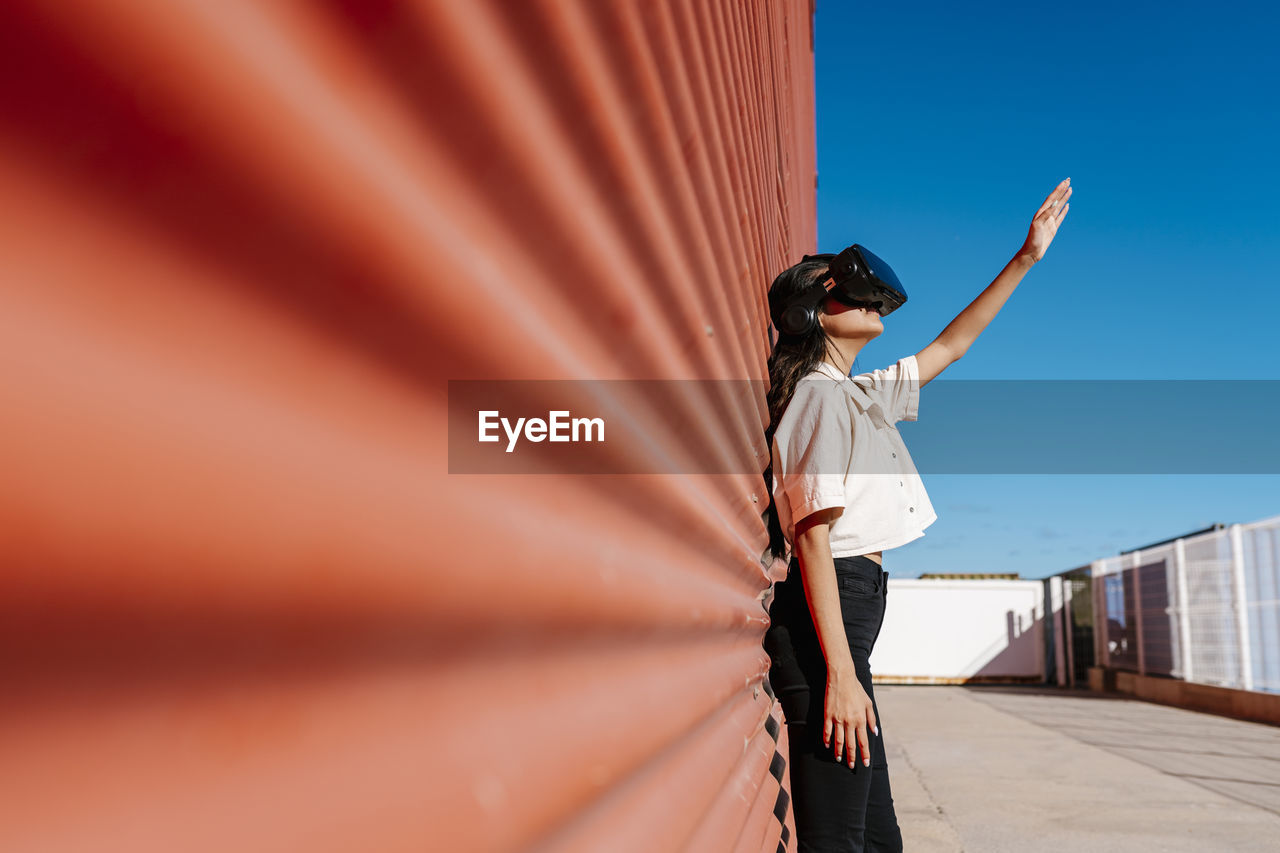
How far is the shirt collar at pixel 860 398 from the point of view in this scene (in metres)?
1.91

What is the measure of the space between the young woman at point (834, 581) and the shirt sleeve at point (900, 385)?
0.24 meters

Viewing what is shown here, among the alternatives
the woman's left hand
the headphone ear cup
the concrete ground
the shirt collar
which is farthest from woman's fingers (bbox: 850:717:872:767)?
the concrete ground

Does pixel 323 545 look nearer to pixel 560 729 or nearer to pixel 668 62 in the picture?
pixel 560 729

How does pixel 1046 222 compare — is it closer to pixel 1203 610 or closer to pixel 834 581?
pixel 834 581

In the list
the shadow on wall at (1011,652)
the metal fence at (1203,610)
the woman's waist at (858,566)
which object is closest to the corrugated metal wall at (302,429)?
the woman's waist at (858,566)

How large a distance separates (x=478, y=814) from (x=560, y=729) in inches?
6.4

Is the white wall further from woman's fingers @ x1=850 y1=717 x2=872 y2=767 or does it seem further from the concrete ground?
woman's fingers @ x1=850 y1=717 x2=872 y2=767

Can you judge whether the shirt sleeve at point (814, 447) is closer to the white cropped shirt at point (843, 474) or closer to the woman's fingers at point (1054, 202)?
the white cropped shirt at point (843, 474)

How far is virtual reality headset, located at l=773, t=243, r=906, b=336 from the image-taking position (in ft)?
6.50

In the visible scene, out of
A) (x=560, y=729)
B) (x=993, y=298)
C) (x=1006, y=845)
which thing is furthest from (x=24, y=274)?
(x=1006, y=845)

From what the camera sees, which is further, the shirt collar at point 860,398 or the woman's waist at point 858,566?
the shirt collar at point 860,398

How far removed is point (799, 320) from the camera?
2.00 m

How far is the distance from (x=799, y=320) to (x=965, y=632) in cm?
2151

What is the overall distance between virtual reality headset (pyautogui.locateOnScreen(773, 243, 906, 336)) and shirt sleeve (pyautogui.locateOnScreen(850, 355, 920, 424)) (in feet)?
0.81
